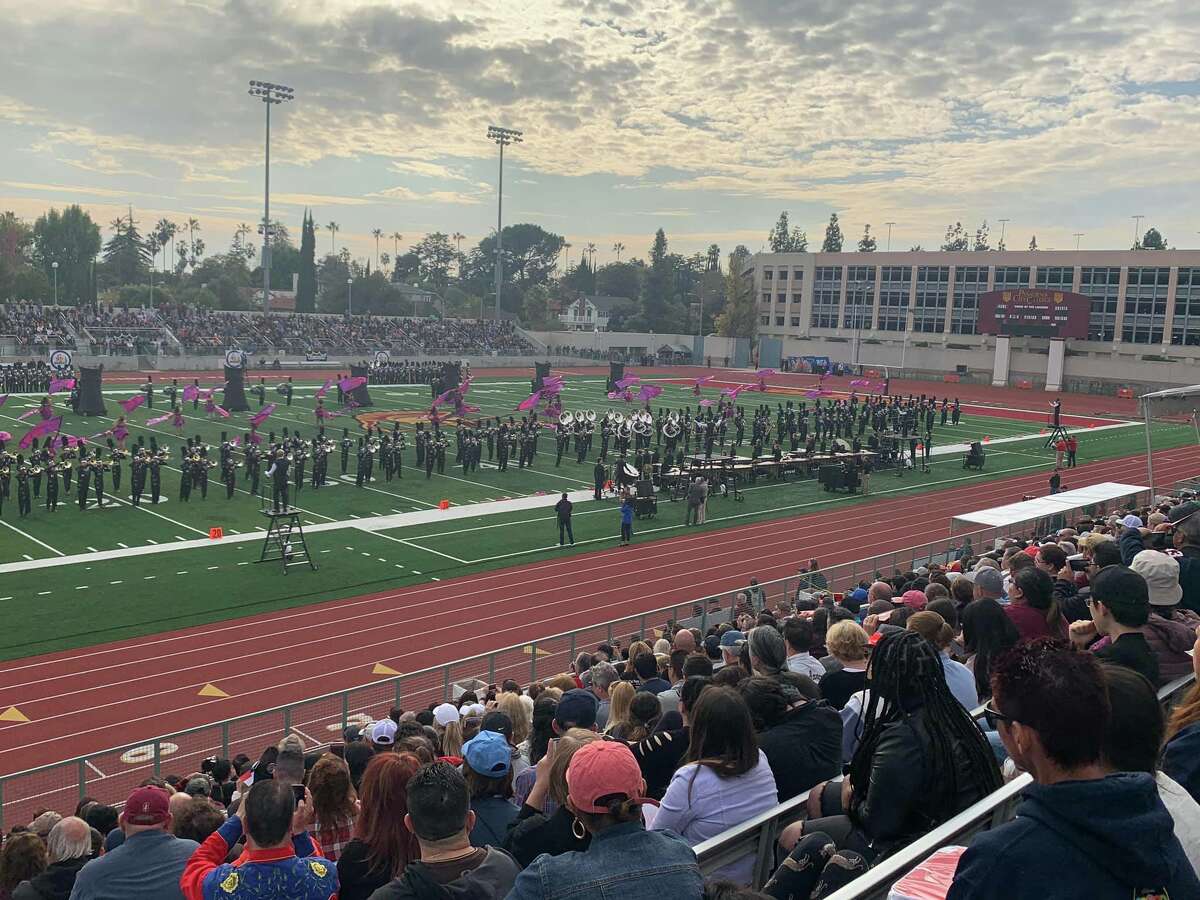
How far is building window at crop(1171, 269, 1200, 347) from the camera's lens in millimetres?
74688

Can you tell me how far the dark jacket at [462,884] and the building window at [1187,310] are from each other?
275 feet

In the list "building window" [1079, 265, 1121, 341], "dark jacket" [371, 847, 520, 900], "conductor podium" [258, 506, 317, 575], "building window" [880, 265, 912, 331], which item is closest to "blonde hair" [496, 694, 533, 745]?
"dark jacket" [371, 847, 520, 900]

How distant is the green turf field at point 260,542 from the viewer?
1933cm

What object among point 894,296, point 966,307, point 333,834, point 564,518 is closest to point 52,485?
point 564,518

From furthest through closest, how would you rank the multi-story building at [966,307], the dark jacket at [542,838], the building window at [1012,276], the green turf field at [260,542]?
the building window at [1012,276] → the multi-story building at [966,307] → the green turf field at [260,542] → the dark jacket at [542,838]

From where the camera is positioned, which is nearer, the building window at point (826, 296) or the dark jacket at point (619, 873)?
the dark jacket at point (619, 873)

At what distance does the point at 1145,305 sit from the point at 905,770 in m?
84.0

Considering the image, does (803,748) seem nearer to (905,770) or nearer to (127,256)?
(905,770)

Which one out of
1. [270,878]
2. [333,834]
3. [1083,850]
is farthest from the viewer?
[333,834]

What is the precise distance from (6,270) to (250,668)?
85.2 metres

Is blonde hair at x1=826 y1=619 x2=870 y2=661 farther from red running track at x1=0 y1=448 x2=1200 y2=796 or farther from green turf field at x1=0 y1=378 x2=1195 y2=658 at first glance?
green turf field at x1=0 y1=378 x2=1195 y2=658

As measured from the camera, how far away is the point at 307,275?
12088cm

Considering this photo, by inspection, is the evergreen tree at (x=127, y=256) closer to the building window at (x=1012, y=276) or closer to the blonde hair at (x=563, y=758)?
the building window at (x=1012, y=276)

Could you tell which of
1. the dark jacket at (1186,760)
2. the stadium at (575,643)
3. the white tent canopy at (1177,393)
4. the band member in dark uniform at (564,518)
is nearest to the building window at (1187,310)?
the stadium at (575,643)
